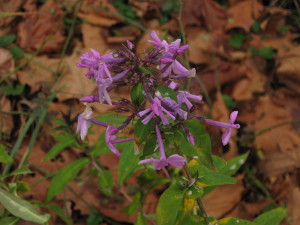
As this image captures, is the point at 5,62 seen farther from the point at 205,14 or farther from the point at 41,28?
the point at 205,14

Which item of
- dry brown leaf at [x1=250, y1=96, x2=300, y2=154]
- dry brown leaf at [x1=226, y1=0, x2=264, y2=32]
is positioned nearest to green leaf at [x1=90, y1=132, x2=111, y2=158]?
dry brown leaf at [x1=250, y1=96, x2=300, y2=154]

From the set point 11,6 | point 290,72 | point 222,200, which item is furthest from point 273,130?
point 11,6

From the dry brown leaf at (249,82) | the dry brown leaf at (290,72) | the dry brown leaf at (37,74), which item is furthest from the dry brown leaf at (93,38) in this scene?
the dry brown leaf at (290,72)

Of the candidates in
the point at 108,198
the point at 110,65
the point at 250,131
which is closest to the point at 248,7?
the point at 250,131

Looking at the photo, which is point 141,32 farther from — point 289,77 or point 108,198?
point 108,198

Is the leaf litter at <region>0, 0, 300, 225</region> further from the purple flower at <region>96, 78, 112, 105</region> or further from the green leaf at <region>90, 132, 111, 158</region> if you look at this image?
the purple flower at <region>96, 78, 112, 105</region>

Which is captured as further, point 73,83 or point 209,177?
point 73,83
